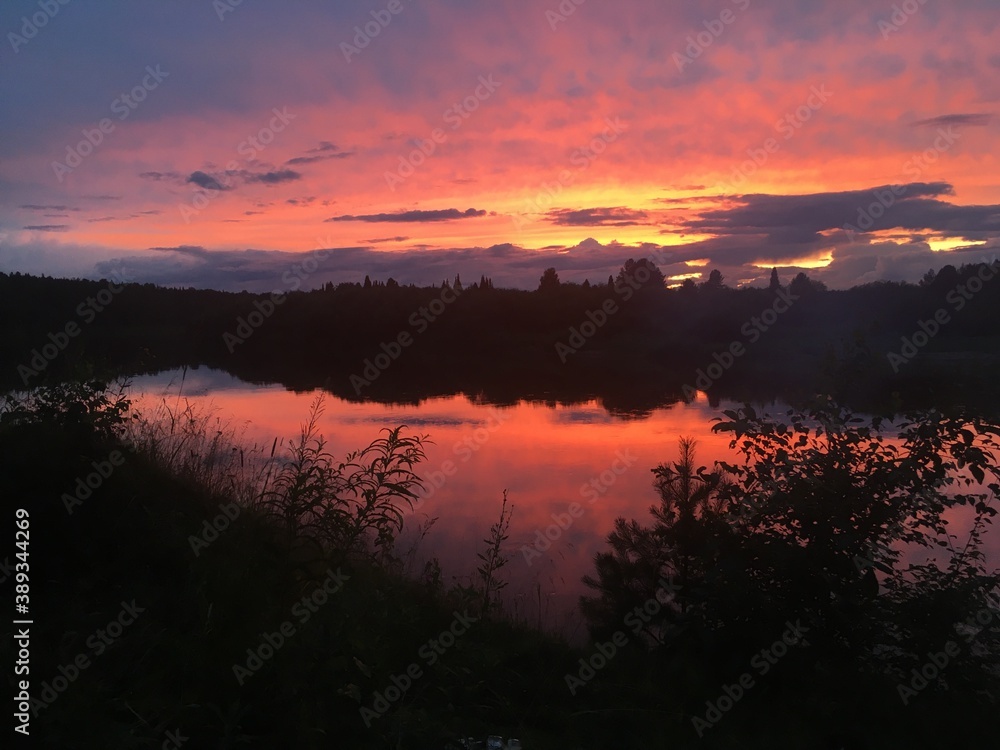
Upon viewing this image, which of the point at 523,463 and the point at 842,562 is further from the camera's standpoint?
the point at 523,463

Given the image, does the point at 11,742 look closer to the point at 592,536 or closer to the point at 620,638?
the point at 620,638

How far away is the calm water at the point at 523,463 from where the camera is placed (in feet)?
30.6

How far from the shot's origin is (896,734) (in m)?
4.39

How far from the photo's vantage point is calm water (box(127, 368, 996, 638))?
30.6 ft

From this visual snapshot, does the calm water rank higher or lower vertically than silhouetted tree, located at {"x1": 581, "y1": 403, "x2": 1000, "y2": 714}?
lower

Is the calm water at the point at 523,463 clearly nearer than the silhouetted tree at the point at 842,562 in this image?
No

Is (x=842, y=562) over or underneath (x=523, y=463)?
over

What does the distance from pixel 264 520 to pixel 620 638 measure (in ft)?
11.7

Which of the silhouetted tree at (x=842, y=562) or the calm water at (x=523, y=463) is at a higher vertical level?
the silhouetted tree at (x=842, y=562)

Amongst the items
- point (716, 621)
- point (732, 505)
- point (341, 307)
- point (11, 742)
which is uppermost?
point (341, 307)

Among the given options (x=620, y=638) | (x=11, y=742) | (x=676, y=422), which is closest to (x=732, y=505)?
(x=620, y=638)

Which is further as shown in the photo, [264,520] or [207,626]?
[264,520]

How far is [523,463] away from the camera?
50.8 ft

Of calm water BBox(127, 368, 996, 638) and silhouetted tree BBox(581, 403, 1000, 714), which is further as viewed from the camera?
calm water BBox(127, 368, 996, 638)
